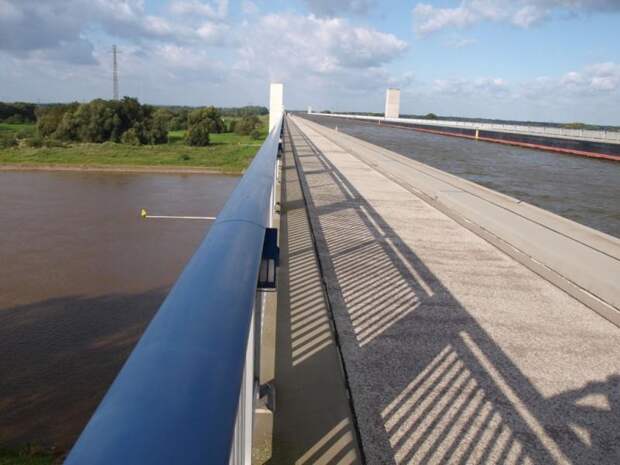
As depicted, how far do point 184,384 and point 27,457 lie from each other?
337 inches

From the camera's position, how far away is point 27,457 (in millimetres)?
7883

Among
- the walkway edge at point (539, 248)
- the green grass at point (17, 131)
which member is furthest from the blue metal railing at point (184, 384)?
the green grass at point (17, 131)

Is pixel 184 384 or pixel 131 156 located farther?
pixel 131 156

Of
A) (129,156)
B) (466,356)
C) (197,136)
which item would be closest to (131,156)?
(129,156)

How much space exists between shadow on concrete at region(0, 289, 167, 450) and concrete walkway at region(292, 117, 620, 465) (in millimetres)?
6000

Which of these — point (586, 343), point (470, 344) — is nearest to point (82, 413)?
point (470, 344)

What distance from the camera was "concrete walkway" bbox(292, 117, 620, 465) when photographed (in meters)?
2.97

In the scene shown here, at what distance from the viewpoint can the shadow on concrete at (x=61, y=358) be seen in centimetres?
916

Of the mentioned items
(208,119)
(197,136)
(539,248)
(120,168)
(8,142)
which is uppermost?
(208,119)

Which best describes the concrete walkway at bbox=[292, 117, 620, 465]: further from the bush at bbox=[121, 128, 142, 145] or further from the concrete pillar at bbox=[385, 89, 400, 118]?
the concrete pillar at bbox=[385, 89, 400, 118]

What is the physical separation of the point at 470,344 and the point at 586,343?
106 cm

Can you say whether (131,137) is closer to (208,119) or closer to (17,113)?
(208,119)

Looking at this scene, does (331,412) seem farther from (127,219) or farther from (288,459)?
(127,219)

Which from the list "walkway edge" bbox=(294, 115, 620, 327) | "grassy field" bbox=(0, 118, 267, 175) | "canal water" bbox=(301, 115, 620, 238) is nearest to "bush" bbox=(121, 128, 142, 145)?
"grassy field" bbox=(0, 118, 267, 175)
